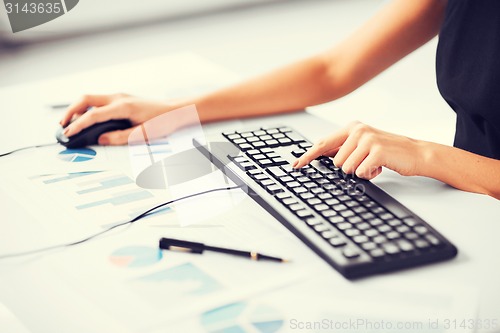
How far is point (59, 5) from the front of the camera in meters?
1.92

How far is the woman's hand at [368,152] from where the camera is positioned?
914 mm

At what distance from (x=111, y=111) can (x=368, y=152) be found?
17.4 inches

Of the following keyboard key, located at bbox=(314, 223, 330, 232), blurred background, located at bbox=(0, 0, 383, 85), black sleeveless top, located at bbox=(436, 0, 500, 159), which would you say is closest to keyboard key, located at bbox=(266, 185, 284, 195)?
keyboard key, located at bbox=(314, 223, 330, 232)

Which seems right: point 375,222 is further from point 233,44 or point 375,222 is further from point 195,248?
point 233,44

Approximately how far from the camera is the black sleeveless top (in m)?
1.08

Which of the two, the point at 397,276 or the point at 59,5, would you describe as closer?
the point at 397,276

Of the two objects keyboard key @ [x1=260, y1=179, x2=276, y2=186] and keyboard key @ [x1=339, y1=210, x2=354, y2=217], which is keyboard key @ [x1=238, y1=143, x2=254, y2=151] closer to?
keyboard key @ [x1=260, y1=179, x2=276, y2=186]

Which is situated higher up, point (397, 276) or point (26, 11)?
point (26, 11)

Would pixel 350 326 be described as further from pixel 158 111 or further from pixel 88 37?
pixel 88 37

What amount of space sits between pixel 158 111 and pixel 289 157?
28 cm

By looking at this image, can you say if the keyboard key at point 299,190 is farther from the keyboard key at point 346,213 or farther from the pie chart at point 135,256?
the pie chart at point 135,256

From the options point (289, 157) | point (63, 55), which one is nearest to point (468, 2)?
point (289, 157)

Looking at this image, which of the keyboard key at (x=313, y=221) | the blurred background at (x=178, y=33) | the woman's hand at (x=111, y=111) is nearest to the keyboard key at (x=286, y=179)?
the keyboard key at (x=313, y=221)

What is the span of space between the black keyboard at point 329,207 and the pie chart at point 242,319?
10 centimetres
